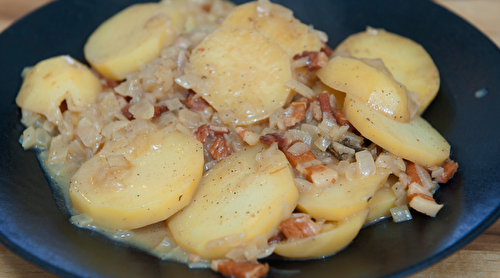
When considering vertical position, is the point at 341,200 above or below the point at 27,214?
above

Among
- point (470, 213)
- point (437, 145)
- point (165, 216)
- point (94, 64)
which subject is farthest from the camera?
point (94, 64)

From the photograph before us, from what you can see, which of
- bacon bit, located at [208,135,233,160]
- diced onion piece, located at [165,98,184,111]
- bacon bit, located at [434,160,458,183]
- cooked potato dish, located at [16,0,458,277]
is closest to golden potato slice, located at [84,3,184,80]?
cooked potato dish, located at [16,0,458,277]

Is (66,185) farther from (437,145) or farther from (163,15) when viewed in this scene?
(437,145)

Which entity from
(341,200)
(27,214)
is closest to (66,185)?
(27,214)

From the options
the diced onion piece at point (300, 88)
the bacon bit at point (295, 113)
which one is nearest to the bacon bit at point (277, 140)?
the bacon bit at point (295, 113)

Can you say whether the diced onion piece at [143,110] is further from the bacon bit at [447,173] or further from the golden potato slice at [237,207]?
the bacon bit at [447,173]

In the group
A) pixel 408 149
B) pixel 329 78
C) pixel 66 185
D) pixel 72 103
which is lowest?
pixel 66 185

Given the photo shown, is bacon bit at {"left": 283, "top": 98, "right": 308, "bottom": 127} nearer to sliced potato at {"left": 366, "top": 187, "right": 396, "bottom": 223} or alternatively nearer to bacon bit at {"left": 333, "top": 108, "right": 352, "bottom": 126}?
bacon bit at {"left": 333, "top": 108, "right": 352, "bottom": 126}
